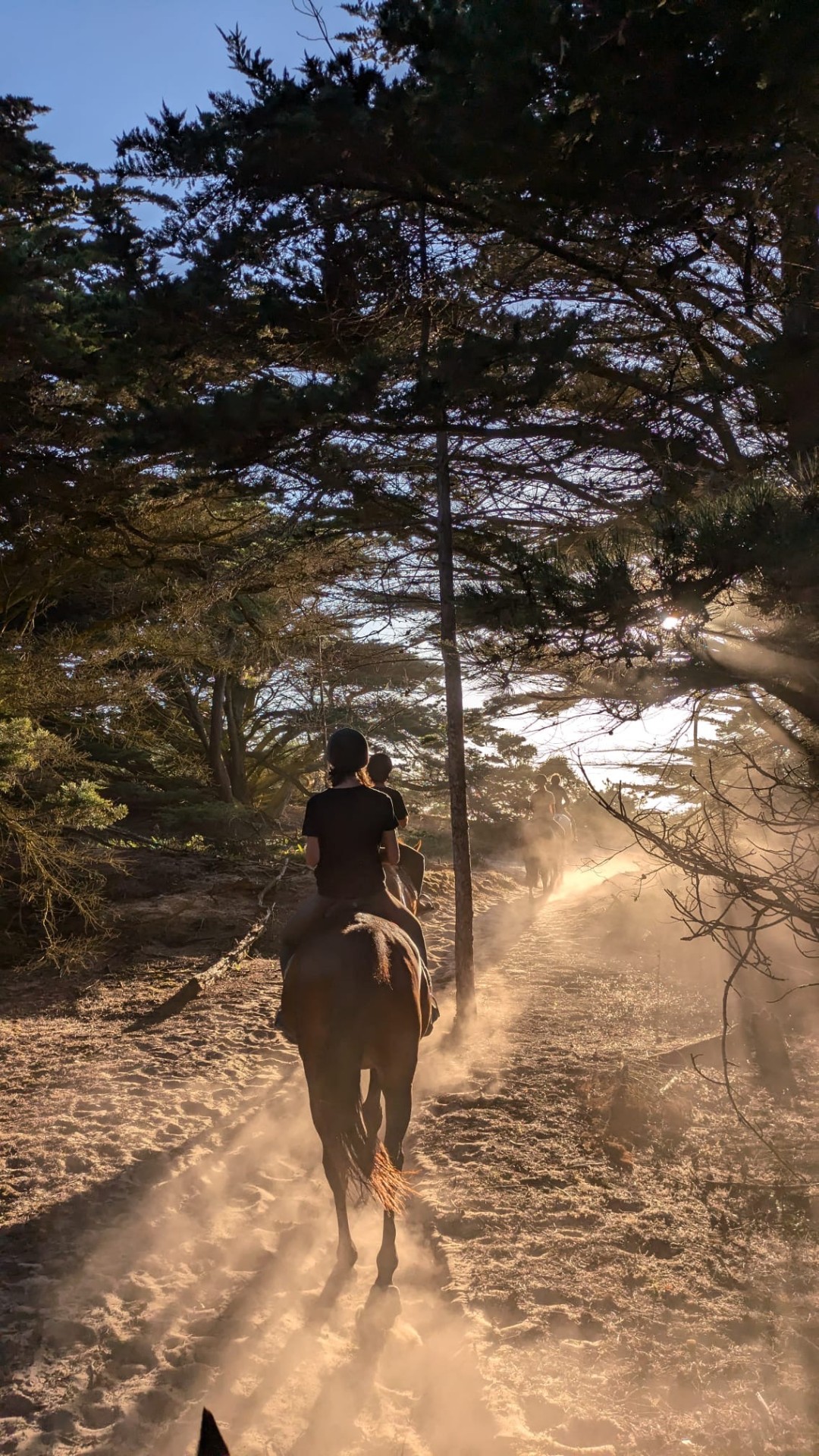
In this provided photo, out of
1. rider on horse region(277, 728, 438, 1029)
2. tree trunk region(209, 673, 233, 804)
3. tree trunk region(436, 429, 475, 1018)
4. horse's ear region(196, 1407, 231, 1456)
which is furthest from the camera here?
tree trunk region(209, 673, 233, 804)

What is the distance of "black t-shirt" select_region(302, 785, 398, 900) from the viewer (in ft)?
16.7

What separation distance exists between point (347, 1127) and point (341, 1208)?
48 cm

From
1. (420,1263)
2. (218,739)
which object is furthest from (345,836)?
(218,739)

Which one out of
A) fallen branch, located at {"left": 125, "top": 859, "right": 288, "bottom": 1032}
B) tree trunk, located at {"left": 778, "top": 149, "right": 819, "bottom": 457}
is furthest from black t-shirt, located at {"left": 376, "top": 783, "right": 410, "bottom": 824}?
fallen branch, located at {"left": 125, "top": 859, "right": 288, "bottom": 1032}

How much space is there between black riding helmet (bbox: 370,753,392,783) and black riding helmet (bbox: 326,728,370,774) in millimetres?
2133

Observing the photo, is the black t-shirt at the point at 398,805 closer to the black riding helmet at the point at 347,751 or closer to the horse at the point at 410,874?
the horse at the point at 410,874

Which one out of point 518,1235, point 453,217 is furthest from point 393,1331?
point 453,217

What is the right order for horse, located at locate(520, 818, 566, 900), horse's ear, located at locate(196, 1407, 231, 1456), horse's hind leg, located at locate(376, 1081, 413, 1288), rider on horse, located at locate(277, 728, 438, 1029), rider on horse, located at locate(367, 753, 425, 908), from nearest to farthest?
horse's ear, located at locate(196, 1407, 231, 1456) < horse's hind leg, located at locate(376, 1081, 413, 1288) < rider on horse, located at locate(277, 728, 438, 1029) < rider on horse, located at locate(367, 753, 425, 908) < horse, located at locate(520, 818, 566, 900)

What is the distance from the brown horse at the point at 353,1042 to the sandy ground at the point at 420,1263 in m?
0.45

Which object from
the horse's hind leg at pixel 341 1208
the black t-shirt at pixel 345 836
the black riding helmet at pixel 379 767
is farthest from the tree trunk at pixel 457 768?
the horse's hind leg at pixel 341 1208

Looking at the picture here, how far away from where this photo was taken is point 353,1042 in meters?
4.49

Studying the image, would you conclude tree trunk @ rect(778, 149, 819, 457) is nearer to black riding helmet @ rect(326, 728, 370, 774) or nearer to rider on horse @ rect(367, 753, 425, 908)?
black riding helmet @ rect(326, 728, 370, 774)

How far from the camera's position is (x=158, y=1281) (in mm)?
4355

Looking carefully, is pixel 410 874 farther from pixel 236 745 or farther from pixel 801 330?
pixel 236 745
